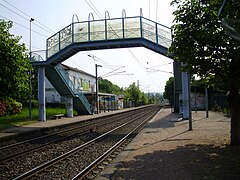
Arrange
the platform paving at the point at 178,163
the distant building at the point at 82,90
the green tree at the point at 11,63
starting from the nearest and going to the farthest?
the platform paving at the point at 178,163, the green tree at the point at 11,63, the distant building at the point at 82,90

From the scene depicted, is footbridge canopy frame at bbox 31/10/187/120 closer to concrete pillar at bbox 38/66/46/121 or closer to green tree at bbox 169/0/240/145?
concrete pillar at bbox 38/66/46/121

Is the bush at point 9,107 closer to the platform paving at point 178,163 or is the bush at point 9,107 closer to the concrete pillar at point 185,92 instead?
the concrete pillar at point 185,92

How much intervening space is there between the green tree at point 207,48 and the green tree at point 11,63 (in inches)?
547

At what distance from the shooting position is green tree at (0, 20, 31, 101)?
20.8m

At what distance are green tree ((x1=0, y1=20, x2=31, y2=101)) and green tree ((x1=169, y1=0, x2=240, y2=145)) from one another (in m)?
13.9

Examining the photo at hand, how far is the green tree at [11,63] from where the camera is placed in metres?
20.8

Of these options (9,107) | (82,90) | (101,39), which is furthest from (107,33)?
(82,90)

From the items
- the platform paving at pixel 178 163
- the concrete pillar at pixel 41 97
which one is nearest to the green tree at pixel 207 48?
the platform paving at pixel 178 163

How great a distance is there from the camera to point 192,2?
10281 mm

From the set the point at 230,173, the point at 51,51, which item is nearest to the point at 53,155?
the point at 230,173

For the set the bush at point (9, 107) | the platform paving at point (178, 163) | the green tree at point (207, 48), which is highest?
the green tree at point (207, 48)

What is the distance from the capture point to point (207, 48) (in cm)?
1030

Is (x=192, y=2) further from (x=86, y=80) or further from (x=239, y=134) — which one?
(x=86, y=80)

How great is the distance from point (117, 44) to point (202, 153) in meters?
18.3
